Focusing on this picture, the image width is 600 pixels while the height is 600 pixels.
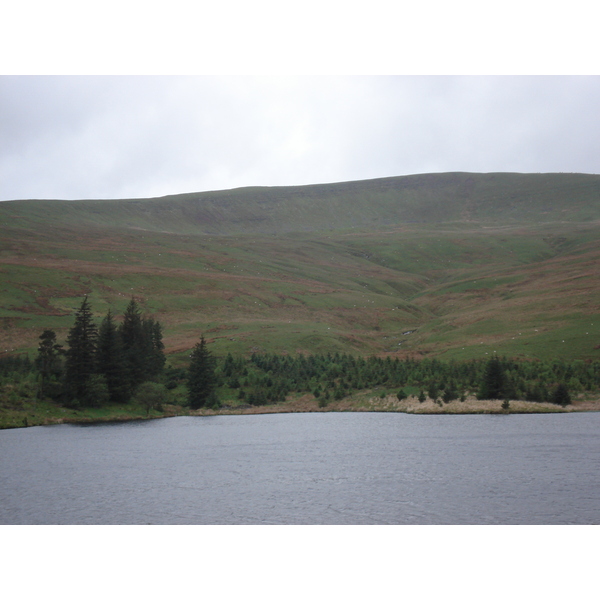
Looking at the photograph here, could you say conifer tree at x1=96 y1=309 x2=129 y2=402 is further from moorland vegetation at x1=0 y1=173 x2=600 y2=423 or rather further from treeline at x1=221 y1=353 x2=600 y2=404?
treeline at x1=221 y1=353 x2=600 y2=404

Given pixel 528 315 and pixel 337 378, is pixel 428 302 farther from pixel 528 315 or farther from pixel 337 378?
pixel 337 378

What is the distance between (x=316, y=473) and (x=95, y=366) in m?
58.5

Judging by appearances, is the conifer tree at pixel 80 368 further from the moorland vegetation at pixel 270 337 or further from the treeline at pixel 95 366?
the moorland vegetation at pixel 270 337

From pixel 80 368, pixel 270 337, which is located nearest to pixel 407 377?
pixel 270 337

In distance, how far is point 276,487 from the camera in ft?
143

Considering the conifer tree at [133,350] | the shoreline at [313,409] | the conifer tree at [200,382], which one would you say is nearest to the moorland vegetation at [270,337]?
the conifer tree at [133,350]

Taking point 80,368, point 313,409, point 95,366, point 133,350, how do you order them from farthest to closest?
point 133,350 → point 95,366 → point 313,409 → point 80,368

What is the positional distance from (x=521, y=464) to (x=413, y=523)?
58.1 ft

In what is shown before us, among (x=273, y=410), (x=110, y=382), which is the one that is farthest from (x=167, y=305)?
(x=273, y=410)

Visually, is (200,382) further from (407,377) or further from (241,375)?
(407,377)

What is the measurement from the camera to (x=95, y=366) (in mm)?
95312

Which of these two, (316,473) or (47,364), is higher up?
(47,364)

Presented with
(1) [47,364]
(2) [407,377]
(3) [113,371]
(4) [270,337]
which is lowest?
(2) [407,377]

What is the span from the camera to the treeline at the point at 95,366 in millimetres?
91438
